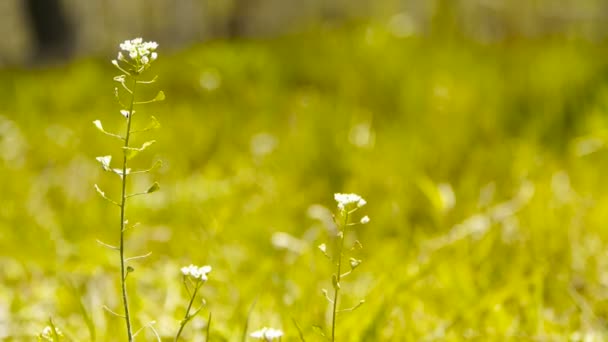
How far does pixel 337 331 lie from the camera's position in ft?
3.94

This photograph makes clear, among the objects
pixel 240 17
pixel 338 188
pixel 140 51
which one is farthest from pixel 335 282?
pixel 240 17

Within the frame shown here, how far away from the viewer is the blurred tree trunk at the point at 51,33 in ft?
14.2

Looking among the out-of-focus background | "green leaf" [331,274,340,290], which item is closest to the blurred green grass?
"green leaf" [331,274,340,290]

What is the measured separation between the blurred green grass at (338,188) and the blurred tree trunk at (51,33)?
0.58 meters

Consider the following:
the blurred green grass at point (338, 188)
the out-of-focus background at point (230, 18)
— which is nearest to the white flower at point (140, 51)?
the blurred green grass at point (338, 188)

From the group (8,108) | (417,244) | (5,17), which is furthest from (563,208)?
(5,17)

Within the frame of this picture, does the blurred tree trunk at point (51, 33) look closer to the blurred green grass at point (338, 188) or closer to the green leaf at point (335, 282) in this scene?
the blurred green grass at point (338, 188)

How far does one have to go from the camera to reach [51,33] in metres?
4.36

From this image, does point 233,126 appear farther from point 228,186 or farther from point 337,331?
point 337,331

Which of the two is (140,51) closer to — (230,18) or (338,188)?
(338,188)

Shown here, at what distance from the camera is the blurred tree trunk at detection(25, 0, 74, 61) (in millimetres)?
4316

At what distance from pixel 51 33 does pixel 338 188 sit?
108 inches

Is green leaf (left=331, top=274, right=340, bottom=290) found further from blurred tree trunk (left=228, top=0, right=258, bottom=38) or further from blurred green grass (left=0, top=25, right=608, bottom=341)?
blurred tree trunk (left=228, top=0, right=258, bottom=38)

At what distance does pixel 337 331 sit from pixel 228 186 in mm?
1139
